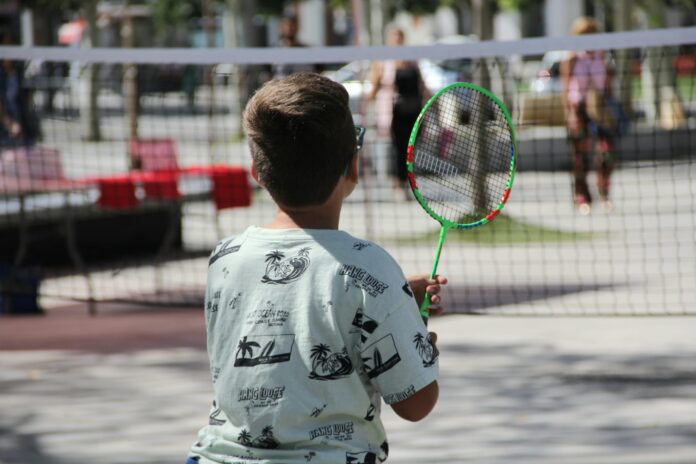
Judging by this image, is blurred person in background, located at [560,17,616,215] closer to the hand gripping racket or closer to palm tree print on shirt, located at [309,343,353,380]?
the hand gripping racket

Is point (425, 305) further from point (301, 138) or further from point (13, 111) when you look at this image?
point (13, 111)

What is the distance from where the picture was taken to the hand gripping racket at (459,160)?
3471 mm

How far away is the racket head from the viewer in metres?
3.50

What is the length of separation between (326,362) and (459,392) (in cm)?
392

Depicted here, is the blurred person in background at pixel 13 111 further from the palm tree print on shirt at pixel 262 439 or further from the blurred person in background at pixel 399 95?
the palm tree print on shirt at pixel 262 439

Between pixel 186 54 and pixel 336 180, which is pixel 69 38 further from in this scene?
pixel 336 180

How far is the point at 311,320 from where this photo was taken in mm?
2547

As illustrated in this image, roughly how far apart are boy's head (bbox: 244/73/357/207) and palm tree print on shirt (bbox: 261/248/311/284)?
11cm

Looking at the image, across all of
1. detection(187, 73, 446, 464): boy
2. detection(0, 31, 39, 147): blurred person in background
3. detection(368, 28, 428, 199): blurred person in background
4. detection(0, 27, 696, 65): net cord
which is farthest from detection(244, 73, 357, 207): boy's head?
detection(368, 28, 428, 199): blurred person in background

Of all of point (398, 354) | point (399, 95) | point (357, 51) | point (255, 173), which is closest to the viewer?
point (398, 354)

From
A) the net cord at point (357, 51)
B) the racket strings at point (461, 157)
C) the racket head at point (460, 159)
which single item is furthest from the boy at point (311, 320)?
the net cord at point (357, 51)

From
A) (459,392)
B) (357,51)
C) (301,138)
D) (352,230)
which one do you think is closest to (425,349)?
(301,138)

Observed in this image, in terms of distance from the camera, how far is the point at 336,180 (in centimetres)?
260

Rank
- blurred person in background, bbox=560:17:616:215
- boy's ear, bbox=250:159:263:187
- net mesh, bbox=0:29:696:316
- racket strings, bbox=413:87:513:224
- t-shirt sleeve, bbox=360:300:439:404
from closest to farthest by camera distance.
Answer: t-shirt sleeve, bbox=360:300:439:404
boy's ear, bbox=250:159:263:187
racket strings, bbox=413:87:513:224
net mesh, bbox=0:29:696:316
blurred person in background, bbox=560:17:616:215
